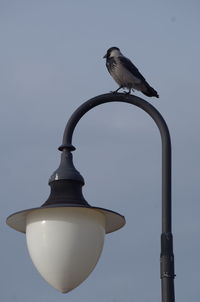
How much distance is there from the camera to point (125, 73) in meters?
9.36

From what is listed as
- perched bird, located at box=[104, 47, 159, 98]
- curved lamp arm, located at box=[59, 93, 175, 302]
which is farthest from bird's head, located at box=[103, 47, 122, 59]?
curved lamp arm, located at box=[59, 93, 175, 302]

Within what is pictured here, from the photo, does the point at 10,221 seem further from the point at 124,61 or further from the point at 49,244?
the point at 124,61

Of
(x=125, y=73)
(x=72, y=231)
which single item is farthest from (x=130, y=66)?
(x=72, y=231)

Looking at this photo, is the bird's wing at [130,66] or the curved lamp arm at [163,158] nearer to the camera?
the curved lamp arm at [163,158]

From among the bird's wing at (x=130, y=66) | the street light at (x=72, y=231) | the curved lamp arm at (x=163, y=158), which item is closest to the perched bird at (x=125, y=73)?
the bird's wing at (x=130, y=66)

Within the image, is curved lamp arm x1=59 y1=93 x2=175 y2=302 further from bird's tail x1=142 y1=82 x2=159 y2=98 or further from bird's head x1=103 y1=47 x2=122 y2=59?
bird's head x1=103 y1=47 x2=122 y2=59

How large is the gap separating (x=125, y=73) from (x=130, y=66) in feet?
0.38

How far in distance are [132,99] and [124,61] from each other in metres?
3.82

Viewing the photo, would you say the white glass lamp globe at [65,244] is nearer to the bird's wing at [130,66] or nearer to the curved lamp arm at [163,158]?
the curved lamp arm at [163,158]

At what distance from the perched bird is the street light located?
3.61 metres

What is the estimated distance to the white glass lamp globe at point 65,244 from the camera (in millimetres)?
4668

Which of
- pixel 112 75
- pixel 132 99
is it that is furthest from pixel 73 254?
pixel 112 75

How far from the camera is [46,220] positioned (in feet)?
15.7

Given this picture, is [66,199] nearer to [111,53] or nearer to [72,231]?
[72,231]
